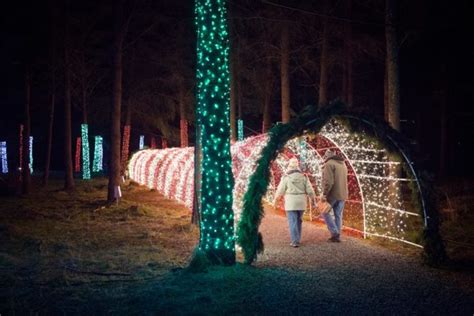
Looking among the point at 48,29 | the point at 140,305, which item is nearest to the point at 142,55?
the point at 48,29

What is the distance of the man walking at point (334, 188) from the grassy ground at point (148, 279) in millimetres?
1240

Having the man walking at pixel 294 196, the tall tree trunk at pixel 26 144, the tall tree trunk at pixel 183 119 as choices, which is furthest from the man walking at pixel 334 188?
the tall tree trunk at pixel 183 119

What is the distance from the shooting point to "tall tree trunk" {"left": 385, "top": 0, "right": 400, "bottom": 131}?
39.5 ft

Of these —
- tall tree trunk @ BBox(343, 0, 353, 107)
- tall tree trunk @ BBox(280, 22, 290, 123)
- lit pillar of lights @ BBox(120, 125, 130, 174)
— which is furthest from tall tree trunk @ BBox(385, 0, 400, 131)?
lit pillar of lights @ BBox(120, 125, 130, 174)

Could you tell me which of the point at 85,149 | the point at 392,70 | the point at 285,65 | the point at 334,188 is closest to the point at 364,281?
the point at 334,188

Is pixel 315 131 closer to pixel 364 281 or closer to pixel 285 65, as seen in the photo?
pixel 364 281

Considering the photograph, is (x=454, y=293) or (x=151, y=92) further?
(x=151, y=92)

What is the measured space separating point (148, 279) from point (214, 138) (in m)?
2.48

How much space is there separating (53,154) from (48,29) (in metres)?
30.4

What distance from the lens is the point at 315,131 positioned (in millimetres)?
8312

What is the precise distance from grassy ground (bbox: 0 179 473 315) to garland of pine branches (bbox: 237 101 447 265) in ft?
1.72

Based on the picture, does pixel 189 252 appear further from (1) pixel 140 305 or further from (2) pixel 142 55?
(2) pixel 142 55

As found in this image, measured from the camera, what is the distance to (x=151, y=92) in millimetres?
32094

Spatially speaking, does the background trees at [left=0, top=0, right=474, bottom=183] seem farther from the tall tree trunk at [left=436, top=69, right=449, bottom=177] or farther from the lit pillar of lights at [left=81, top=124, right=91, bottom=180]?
the lit pillar of lights at [left=81, top=124, right=91, bottom=180]
